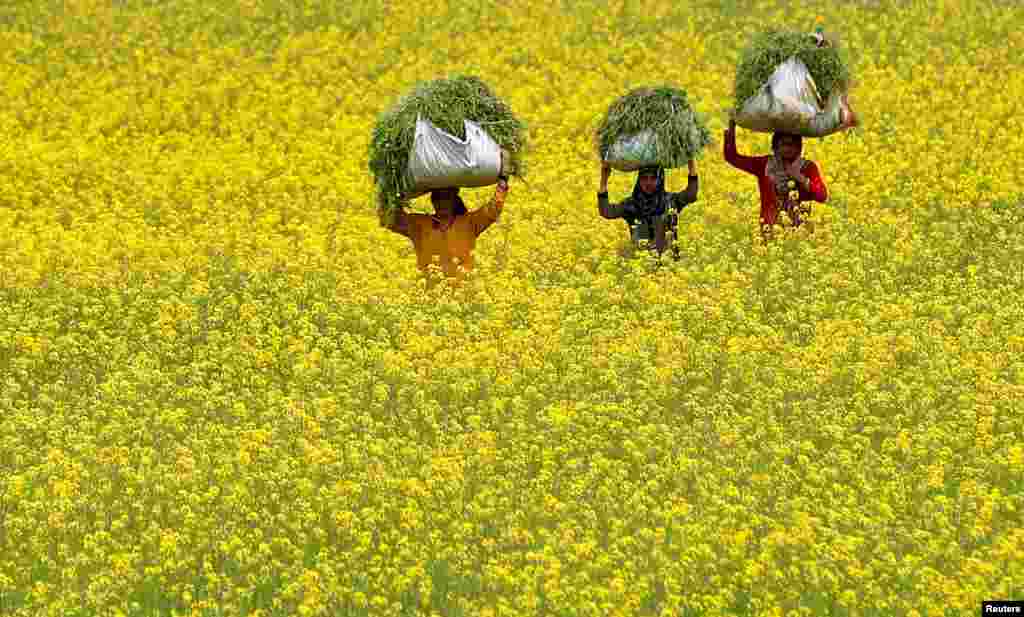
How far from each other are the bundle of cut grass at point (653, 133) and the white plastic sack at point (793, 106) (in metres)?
0.67

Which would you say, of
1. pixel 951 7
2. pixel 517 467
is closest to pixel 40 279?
pixel 517 467

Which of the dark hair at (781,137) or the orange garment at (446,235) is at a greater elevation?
the dark hair at (781,137)

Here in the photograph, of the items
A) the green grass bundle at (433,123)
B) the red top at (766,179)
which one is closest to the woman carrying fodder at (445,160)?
the green grass bundle at (433,123)

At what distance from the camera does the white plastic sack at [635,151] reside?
13.1m

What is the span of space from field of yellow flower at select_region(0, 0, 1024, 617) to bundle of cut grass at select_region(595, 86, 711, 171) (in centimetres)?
87

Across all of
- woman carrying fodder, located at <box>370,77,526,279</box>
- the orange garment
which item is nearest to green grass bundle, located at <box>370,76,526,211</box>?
woman carrying fodder, located at <box>370,77,526,279</box>

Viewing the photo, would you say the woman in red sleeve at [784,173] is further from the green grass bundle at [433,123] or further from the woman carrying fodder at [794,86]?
the green grass bundle at [433,123]

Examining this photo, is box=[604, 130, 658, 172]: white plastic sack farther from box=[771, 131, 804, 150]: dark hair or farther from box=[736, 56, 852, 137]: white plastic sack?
box=[771, 131, 804, 150]: dark hair

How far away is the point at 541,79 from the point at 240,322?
28.9 feet

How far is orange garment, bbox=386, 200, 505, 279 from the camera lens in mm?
13281

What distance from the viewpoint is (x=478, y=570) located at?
30.6 feet

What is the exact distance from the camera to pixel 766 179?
1421cm

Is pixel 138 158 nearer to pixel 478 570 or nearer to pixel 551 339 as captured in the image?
pixel 551 339

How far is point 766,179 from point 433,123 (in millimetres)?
3087
